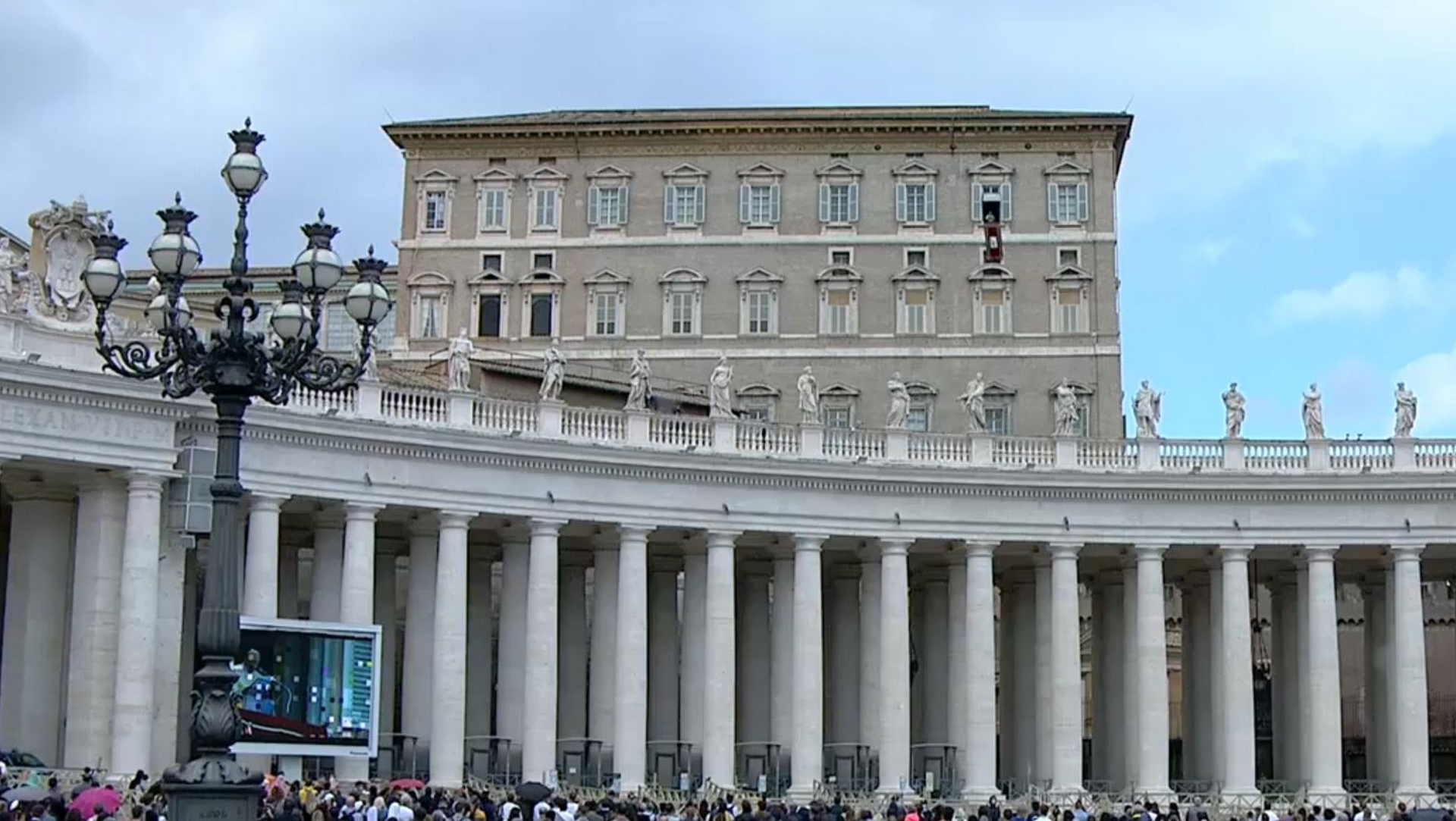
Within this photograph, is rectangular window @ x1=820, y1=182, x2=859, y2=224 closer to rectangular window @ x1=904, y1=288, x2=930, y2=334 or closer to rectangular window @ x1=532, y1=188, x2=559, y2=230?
rectangular window @ x1=904, y1=288, x2=930, y2=334

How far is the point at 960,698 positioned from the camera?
61.7 m

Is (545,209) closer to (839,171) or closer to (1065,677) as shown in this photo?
(839,171)

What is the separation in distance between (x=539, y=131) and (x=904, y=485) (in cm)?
3185

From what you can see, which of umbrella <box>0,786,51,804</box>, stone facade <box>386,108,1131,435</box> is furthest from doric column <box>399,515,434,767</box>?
stone facade <box>386,108,1131,435</box>

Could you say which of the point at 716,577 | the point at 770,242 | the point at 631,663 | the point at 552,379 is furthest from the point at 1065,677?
the point at 770,242

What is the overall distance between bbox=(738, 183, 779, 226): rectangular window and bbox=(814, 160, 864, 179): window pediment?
1933 mm

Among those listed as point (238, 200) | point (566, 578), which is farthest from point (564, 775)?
point (238, 200)

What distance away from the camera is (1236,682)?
6100cm

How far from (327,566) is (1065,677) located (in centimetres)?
2030

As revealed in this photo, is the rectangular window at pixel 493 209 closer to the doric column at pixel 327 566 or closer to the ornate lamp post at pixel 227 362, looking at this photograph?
the doric column at pixel 327 566

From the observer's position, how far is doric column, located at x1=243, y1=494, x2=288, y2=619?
51969 mm

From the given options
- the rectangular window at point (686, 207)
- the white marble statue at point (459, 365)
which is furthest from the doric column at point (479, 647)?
the rectangular window at point (686, 207)

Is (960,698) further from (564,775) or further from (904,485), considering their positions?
(564,775)

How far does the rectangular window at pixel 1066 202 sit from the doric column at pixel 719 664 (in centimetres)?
3264
